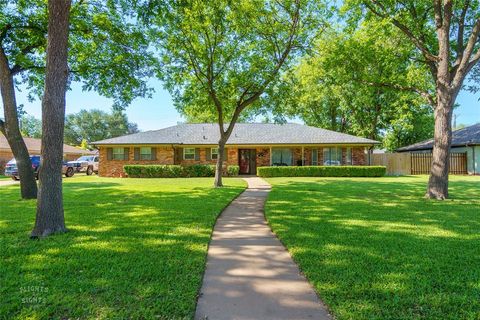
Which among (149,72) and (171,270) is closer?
(171,270)

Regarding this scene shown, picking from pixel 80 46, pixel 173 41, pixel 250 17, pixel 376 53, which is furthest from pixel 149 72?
pixel 376 53

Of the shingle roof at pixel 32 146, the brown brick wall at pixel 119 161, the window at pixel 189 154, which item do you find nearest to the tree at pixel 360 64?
the window at pixel 189 154

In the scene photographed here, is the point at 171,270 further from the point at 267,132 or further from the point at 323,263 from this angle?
the point at 267,132

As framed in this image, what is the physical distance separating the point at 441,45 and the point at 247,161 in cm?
1609

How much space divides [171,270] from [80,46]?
40.0 feet

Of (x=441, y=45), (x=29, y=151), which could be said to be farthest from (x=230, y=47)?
(x=29, y=151)

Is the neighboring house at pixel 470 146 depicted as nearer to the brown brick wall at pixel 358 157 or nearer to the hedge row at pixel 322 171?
the brown brick wall at pixel 358 157

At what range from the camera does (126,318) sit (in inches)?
96.7

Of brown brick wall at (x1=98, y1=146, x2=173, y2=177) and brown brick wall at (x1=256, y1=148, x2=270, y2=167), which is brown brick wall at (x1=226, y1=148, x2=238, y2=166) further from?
brown brick wall at (x1=98, y1=146, x2=173, y2=177)

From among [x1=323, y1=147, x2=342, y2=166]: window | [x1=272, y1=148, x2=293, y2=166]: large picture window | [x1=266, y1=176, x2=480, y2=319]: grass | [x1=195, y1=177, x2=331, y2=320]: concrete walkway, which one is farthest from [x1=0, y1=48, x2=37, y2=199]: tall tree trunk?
[x1=323, y1=147, x2=342, y2=166]: window

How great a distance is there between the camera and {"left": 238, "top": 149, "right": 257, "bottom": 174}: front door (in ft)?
78.7

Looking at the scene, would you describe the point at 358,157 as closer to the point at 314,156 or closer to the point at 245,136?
the point at 314,156

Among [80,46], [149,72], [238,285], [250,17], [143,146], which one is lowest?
[238,285]

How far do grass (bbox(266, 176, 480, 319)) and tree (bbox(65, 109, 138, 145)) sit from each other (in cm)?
5966
